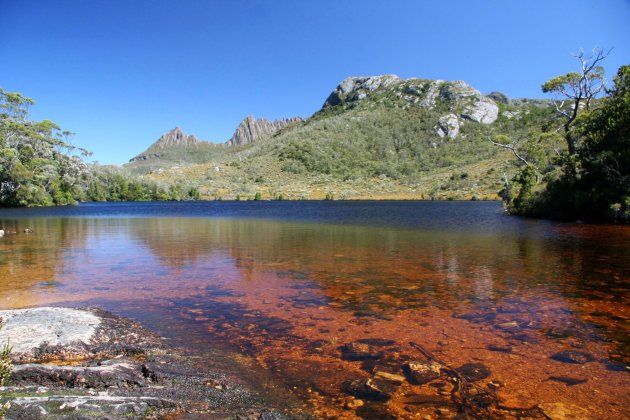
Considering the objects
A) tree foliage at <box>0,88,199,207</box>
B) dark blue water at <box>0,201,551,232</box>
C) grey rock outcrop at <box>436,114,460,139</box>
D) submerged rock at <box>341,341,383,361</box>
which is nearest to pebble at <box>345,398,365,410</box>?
submerged rock at <box>341,341,383,361</box>

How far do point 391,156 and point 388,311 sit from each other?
144289 mm

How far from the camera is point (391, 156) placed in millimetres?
150500

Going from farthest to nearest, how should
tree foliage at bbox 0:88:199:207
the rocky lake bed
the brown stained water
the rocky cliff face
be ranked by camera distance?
1. the rocky cliff face
2. tree foliage at bbox 0:88:199:207
3. the brown stained water
4. the rocky lake bed

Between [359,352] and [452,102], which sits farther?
[452,102]

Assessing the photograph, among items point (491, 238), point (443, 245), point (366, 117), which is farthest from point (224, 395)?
point (366, 117)

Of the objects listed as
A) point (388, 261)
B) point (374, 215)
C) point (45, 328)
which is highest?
point (374, 215)

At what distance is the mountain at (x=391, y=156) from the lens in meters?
120

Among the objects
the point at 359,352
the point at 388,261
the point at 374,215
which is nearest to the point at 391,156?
the point at 374,215

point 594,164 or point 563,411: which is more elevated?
point 594,164

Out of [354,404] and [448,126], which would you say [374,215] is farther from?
[448,126]

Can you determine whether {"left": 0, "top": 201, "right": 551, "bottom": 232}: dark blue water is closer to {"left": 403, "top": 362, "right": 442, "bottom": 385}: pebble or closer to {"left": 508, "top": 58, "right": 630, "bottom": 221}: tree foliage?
{"left": 508, "top": 58, "right": 630, "bottom": 221}: tree foliage

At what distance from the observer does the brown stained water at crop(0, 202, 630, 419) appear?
617cm

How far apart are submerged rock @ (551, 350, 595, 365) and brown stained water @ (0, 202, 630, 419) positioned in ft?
0.20

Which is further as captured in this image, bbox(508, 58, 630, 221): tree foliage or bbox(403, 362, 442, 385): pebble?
bbox(508, 58, 630, 221): tree foliage
